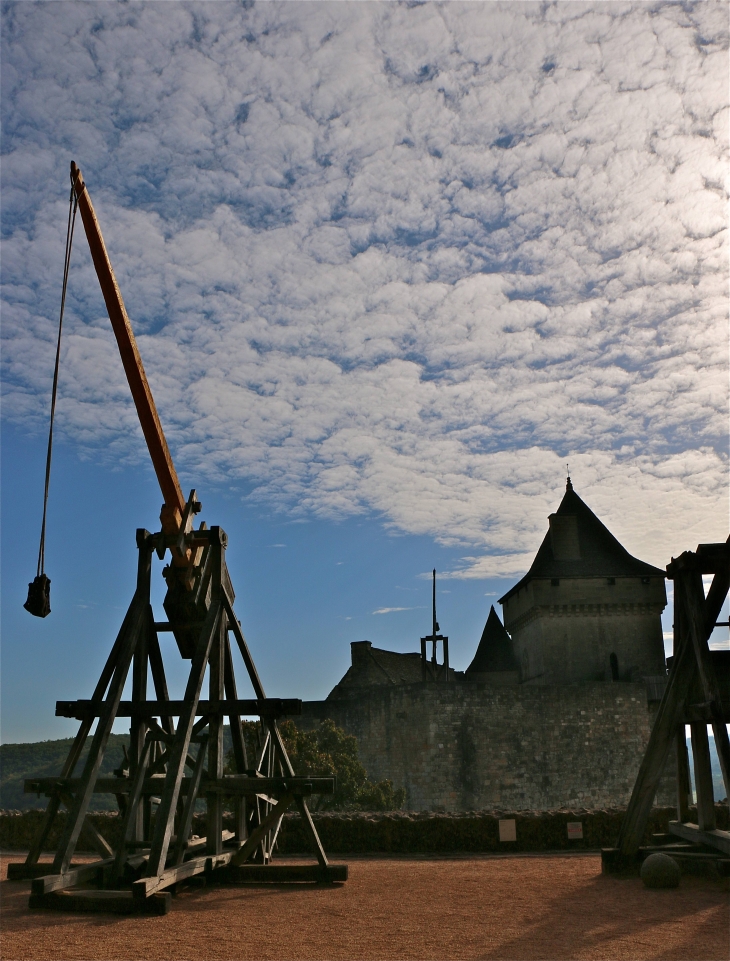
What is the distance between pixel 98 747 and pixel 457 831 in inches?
232

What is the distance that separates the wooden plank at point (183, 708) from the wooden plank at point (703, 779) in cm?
417

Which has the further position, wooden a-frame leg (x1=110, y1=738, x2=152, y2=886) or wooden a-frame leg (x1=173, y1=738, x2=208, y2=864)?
wooden a-frame leg (x1=173, y1=738, x2=208, y2=864)

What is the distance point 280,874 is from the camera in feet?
27.1

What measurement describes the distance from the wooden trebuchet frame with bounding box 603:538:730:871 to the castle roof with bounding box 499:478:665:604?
21552 millimetres

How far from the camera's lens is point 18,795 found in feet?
178

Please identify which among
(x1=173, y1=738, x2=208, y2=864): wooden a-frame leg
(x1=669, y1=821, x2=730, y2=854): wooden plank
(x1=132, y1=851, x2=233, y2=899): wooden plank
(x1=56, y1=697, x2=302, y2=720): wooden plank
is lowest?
(x1=132, y1=851, x2=233, y2=899): wooden plank

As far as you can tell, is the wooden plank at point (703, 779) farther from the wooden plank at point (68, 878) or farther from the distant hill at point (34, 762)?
the distant hill at point (34, 762)

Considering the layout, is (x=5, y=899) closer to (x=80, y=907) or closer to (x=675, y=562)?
(x=80, y=907)

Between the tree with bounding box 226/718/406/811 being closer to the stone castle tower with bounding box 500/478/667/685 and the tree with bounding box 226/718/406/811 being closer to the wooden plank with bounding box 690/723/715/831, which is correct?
the stone castle tower with bounding box 500/478/667/685

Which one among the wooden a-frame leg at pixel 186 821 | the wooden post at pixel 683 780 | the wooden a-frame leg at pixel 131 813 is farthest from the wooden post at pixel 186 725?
the wooden post at pixel 683 780

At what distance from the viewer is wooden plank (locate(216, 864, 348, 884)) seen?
8250mm

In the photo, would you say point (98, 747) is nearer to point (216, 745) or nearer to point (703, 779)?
point (216, 745)

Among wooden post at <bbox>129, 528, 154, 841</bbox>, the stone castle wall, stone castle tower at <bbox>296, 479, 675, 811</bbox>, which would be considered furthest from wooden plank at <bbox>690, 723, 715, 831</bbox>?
the stone castle wall

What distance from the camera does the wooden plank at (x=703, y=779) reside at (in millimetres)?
8500
